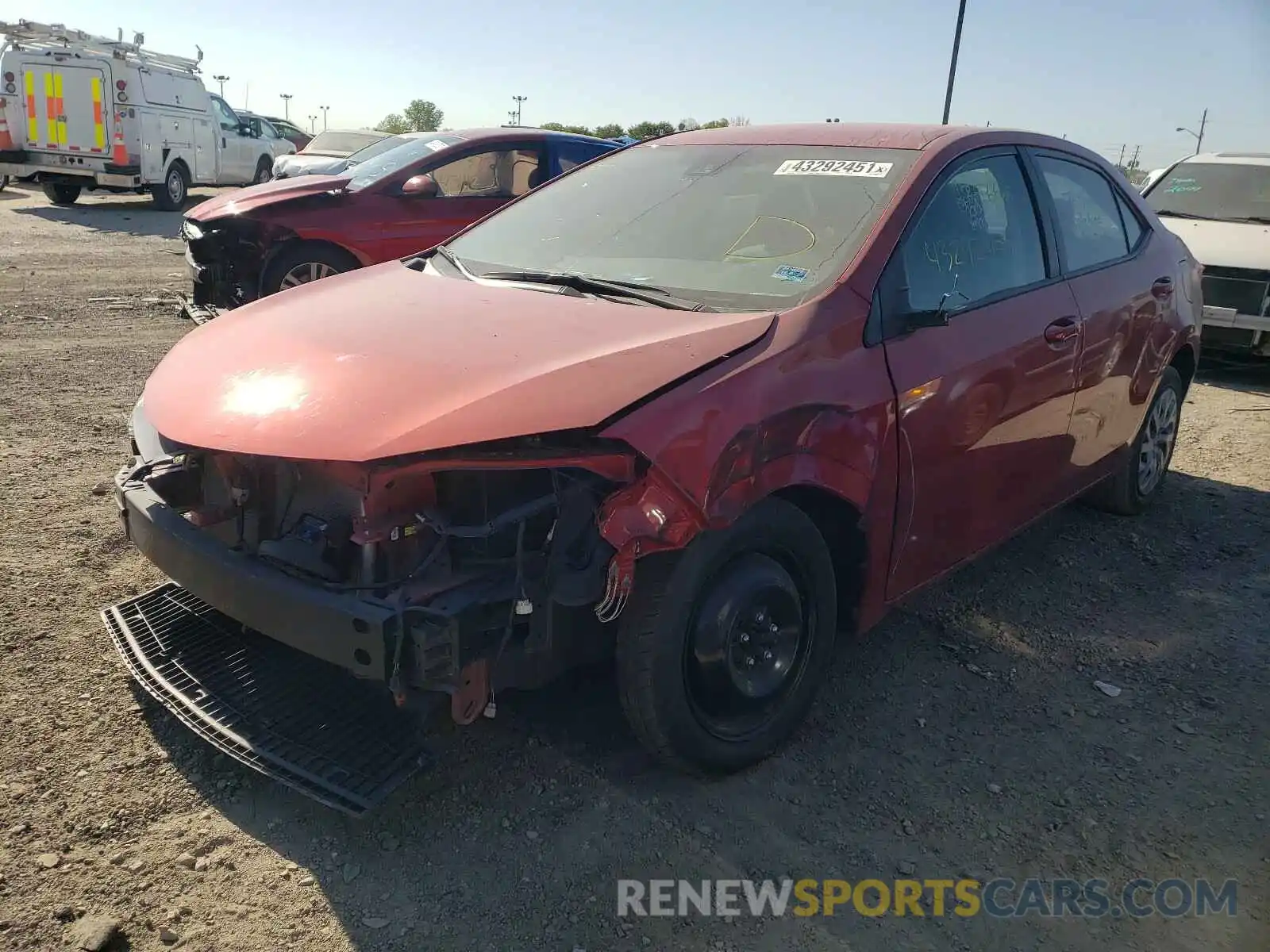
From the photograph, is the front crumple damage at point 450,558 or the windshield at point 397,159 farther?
the windshield at point 397,159

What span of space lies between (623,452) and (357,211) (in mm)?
5749

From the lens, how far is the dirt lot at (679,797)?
7.59 ft

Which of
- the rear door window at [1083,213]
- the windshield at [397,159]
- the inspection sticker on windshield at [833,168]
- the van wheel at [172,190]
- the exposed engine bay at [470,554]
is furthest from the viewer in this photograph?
the van wheel at [172,190]

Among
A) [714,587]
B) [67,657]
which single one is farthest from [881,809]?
[67,657]

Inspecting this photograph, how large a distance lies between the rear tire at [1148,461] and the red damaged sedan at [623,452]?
126 centimetres

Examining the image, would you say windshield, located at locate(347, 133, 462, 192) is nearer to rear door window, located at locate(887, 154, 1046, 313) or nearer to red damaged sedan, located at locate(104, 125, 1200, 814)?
red damaged sedan, located at locate(104, 125, 1200, 814)

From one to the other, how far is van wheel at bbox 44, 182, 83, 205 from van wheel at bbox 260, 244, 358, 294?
40.1 feet

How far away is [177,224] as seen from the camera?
15.7m

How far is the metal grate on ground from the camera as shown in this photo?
250 cm

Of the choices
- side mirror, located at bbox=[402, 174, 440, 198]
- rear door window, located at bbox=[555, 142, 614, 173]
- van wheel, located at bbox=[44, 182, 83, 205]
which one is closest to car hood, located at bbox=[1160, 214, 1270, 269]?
rear door window, located at bbox=[555, 142, 614, 173]

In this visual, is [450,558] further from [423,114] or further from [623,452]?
[423,114]

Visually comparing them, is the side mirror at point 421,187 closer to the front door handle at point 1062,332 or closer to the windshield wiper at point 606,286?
the windshield wiper at point 606,286

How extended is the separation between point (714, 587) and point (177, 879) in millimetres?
1484

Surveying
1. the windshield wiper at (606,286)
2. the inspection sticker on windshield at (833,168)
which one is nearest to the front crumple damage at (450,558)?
the windshield wiper at (606,286)
